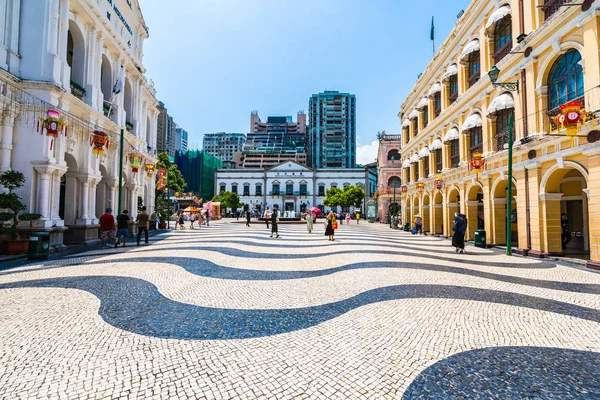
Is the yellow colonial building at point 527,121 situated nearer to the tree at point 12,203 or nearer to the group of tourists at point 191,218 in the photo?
the tree at point 12,203

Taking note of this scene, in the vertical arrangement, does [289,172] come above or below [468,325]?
above

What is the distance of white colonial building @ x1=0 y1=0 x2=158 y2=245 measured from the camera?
10.6 m

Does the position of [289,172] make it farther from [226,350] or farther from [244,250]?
[226,350]

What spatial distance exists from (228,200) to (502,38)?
56.0m

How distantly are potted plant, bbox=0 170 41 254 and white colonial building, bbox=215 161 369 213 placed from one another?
59932 mm

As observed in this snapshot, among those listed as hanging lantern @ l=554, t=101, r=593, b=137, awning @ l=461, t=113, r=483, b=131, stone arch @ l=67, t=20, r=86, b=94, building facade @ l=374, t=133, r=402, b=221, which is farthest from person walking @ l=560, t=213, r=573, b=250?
building facade @ l=374, t=133, r=402, b=221

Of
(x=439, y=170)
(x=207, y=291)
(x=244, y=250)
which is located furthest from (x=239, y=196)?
(x=207, y=291)

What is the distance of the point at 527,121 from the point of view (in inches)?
452

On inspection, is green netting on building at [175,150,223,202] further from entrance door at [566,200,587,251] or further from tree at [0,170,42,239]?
entrance door at [566,200,587,251]

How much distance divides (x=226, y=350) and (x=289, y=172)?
68.9m

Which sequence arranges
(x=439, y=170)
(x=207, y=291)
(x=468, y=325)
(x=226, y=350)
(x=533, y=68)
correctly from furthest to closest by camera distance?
(x=439, y=170) → (x=533, y=68) → (x=207, y=291) → (x=468, y=325) → (x=226, y=350)

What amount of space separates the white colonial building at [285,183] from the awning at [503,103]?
57.0 metres

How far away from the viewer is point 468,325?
13.2ft

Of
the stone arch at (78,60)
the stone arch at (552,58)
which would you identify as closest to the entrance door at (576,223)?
the stone arch at (552,58)
